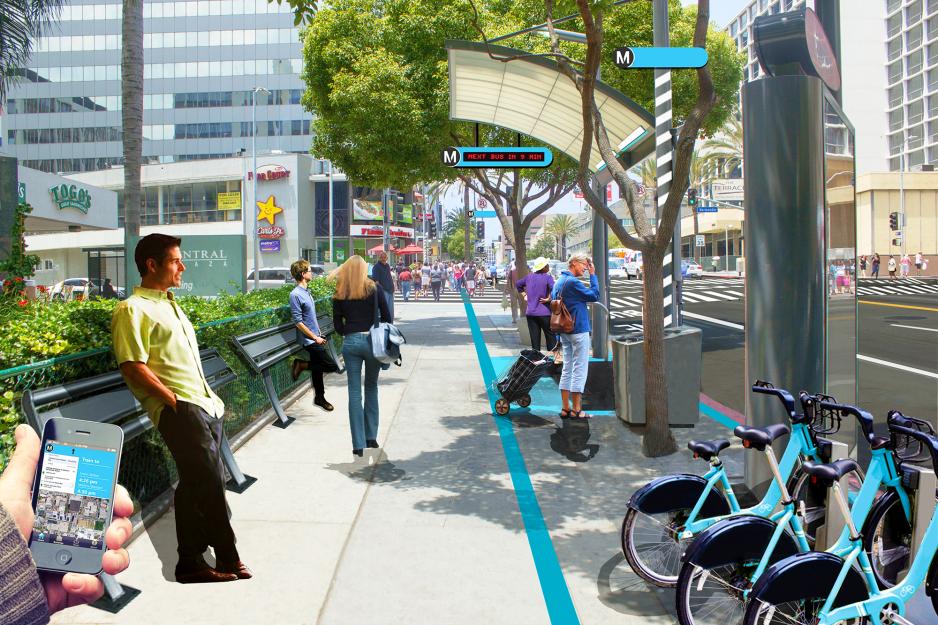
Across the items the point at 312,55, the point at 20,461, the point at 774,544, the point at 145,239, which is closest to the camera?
the point at 20,461

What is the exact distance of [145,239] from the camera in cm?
424

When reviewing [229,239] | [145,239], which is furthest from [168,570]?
[229,239]

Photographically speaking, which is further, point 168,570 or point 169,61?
point 169,61

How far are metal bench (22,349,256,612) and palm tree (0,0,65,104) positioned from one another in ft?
38.3

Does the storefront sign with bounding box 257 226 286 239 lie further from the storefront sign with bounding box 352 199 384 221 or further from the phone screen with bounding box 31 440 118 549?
the phone screen with bounding box 31 440 118 549

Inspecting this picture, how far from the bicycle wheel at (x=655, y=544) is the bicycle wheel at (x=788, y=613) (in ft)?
3.15

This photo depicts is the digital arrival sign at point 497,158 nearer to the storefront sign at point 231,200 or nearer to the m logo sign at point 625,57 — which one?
the m logo sign at point 625,57

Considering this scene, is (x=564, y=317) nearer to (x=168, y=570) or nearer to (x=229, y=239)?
(x=168, y=570)

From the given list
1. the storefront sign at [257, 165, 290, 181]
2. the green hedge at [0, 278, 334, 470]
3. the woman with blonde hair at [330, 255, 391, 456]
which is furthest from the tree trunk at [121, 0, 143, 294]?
the storefront sign at [257, 165, 290, 181]

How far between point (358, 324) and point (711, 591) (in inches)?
161

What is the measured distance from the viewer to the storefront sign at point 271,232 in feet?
198

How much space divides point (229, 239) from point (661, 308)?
8.39m

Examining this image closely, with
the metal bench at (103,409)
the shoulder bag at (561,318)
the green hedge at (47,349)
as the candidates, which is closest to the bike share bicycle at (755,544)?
the metal bench at (103,409)

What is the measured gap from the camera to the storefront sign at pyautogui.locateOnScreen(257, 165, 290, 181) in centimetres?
6059
